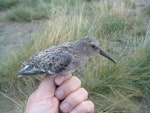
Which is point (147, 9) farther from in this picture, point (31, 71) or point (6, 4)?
point (31, 71)

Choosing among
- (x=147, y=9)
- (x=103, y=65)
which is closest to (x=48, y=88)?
(x=103, y=65)

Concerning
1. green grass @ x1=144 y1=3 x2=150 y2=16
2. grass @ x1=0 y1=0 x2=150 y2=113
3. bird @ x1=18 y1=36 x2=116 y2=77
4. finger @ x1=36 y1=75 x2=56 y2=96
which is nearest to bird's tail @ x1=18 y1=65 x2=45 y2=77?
bird @ x1=18 y1=36 x2=116 y2=77

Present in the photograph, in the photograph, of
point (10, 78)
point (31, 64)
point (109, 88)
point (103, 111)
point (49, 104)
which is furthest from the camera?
point (10, 78)

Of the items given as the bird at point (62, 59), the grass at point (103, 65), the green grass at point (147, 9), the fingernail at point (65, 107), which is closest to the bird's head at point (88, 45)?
the bird at point (62, 59)

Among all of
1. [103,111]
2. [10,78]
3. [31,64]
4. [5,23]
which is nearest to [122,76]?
[103,111]

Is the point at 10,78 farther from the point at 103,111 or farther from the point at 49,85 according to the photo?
the point at 49,85

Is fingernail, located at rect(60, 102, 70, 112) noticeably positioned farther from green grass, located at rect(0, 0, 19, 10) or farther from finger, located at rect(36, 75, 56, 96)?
green grass, located at rect(0, 0, 19, 10)
